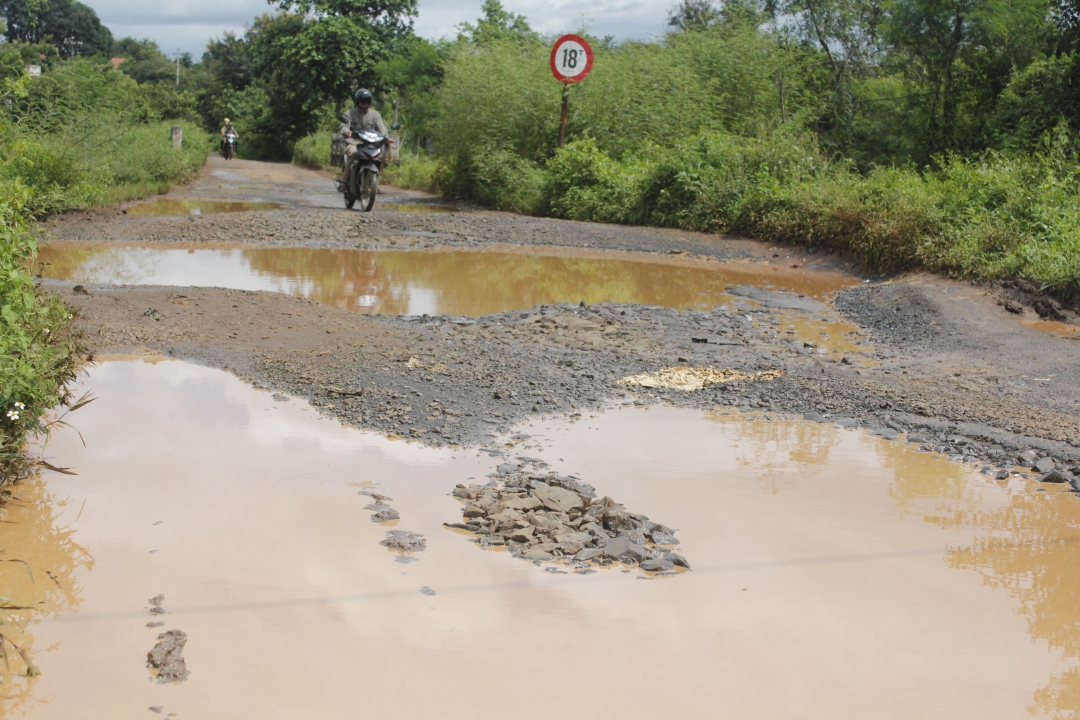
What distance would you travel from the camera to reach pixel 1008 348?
6984 millimetres

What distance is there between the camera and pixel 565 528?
3.65 m

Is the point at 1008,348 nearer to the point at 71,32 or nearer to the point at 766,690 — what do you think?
the point at 766,690

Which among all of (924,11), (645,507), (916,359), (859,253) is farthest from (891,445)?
(924,11)

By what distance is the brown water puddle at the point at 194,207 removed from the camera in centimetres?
1392

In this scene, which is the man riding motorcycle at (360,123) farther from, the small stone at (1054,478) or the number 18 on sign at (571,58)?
the small stone at (1054,478)

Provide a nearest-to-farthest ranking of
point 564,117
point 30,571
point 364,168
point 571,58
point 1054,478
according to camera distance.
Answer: point 30,571, point 1054,478, point 364,168, point 571,58, point 564,117

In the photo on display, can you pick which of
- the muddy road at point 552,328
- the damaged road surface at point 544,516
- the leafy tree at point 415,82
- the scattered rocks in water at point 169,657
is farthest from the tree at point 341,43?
the scattered rocks in water at point 169,657

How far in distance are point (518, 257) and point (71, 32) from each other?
6661cm

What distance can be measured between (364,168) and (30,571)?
453 inches

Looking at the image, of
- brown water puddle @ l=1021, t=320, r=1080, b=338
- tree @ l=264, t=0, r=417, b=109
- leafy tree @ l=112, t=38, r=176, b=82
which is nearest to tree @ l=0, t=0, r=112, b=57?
leafy tree @ l=112, t=38, r=176, b=82

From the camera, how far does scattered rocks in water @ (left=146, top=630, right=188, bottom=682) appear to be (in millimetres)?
2709

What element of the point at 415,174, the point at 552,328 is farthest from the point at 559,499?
the point at 415,174

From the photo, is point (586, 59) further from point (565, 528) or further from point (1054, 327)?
point (565, 528)

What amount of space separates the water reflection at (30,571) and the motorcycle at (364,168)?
9.89m
